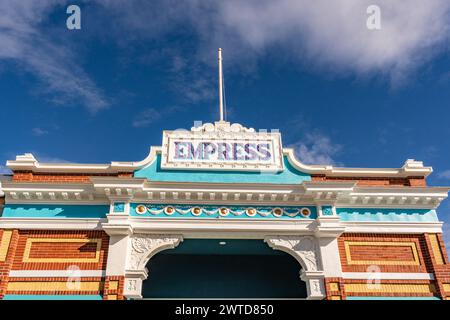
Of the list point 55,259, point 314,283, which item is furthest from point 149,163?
point 314,283

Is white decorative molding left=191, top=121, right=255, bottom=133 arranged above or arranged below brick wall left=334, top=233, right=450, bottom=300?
above

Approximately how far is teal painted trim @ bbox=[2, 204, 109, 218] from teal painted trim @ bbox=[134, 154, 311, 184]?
1798 millimetres

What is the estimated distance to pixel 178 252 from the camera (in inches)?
594

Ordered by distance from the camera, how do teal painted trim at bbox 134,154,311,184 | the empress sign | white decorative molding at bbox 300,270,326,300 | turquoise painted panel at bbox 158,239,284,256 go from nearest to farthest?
white decorative molding at bbox 300,270,326,300 → turquoise painted panel at bbox 158,239,284,256 → teal painted trim at bbox 134,154,311,184 → the empress sign

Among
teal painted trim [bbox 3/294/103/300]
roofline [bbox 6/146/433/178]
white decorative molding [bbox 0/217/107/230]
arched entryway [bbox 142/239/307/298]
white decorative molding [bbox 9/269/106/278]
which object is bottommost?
teal painted trim [bbox 3/294/103/300]

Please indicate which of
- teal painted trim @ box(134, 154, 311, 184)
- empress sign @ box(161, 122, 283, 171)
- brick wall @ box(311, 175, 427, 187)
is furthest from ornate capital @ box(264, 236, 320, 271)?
empress sign @ box(161, 122, 283, 171)

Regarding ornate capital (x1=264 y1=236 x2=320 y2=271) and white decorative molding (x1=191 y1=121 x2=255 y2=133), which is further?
white decorative molding (x1=191 y1=121 x2=255 y2=133)

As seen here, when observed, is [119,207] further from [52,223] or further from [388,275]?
[388,275]

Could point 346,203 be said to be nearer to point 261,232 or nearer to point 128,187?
point 261,232

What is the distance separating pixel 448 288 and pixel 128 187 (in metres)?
10.9

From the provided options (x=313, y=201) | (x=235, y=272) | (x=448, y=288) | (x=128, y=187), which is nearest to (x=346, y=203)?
(x=313, y=201)

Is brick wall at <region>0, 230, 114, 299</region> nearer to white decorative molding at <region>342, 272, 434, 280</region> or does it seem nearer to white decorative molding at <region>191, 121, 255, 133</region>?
white decorative molding at <region>191, 121, 255, 133</region>

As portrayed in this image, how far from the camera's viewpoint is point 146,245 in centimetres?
1293

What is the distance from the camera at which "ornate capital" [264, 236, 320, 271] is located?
12992 mm
